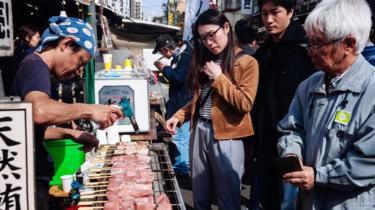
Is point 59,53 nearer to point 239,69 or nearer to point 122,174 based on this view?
point 122,174

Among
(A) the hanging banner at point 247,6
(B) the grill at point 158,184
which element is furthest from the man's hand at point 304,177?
(A) the hanging banner at point 247,6

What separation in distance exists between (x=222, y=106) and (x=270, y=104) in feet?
1.48

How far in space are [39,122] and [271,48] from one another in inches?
88.8

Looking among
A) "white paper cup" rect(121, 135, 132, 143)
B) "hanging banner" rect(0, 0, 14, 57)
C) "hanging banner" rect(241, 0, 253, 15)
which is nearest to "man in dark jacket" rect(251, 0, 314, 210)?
"white paper cup" rect(121, 135, 132, 143)

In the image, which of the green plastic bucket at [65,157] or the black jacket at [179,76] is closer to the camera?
the green plastic bucket at [65,157]

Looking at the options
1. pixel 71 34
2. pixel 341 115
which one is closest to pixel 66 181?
pixel 71 34

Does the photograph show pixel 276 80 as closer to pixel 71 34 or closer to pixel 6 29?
pixel 71 34

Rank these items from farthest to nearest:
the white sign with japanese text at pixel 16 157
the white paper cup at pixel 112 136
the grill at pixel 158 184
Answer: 1. the white paper cup at pixel 112 136
2. the grill at pixel 158 184
3. the white sign with japanese text at pixel 16 157

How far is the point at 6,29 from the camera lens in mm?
1825

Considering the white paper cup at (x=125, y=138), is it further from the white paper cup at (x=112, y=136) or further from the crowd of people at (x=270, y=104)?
the crowd of people at (x=270, y=104)

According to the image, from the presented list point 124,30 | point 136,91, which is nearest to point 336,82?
point 136,91

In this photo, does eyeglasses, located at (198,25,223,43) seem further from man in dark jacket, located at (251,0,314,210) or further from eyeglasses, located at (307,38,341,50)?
eyeglasses, located at (307,38,341,50)

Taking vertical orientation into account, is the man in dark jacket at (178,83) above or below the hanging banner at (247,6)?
below

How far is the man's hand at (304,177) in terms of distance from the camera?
2020mm
